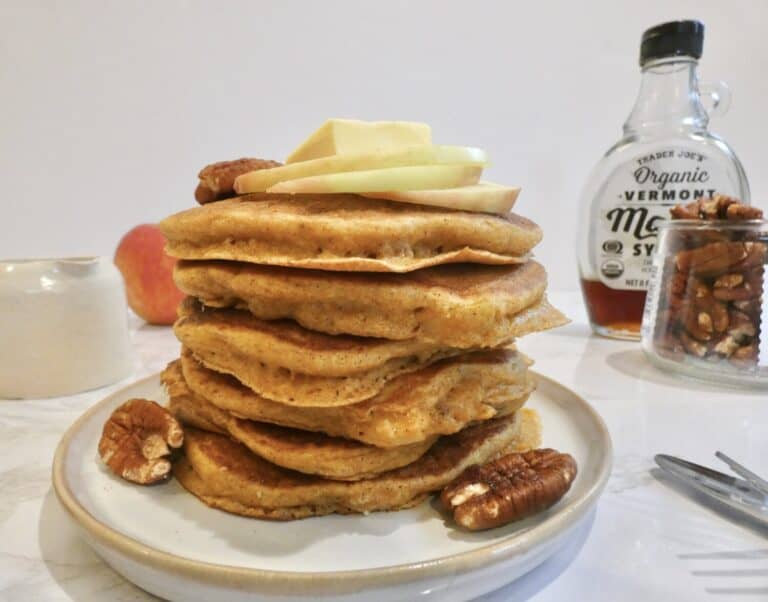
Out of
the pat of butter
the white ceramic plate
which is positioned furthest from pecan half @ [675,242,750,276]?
the pat of butter

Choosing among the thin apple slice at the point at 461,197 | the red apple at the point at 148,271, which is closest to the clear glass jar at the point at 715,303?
the thin apple slice at the point at 461,197

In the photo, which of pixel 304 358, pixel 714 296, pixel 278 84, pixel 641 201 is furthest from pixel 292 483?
pixel 278 84

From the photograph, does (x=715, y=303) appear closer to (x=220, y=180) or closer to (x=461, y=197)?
(x=461, y=197)

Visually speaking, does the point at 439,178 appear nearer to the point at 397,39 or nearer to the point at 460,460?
the point at 460,460

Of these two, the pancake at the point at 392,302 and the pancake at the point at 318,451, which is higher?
the pancake at the point at 392,302

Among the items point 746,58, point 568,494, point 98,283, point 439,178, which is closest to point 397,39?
point 746,58

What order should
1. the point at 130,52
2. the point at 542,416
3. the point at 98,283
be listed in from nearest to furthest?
the point at 542,416 < the point at 98,283 < the point at 130,52

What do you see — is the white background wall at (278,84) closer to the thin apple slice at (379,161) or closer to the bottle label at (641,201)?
the bottle label at (641,201)
